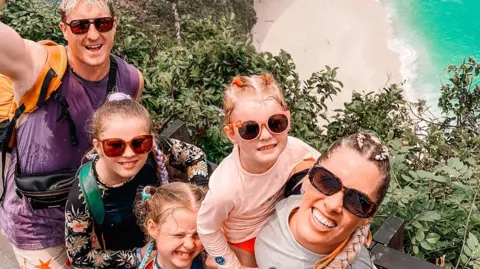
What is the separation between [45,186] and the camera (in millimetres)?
3164

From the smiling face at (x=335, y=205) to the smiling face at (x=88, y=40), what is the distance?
146cm

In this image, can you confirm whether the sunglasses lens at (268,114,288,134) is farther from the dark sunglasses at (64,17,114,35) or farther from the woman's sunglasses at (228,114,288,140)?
the dark sunglasses at (64,17,114,35)

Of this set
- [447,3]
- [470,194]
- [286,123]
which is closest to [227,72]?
[470,194]

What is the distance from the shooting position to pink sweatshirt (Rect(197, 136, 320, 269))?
8.75 ft

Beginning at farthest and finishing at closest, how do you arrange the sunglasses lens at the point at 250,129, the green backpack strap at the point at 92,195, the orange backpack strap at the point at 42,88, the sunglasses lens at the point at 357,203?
the orange backpack strap at the point at 42,88 < the green backpack strap at the point at 92,195 < the sunglasses lens at the point at 250,129 < the sunglasses lens at the point at 357,203

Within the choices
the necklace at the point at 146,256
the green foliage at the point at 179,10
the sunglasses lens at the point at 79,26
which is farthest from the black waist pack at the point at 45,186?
the green foliage at the point at 179,10

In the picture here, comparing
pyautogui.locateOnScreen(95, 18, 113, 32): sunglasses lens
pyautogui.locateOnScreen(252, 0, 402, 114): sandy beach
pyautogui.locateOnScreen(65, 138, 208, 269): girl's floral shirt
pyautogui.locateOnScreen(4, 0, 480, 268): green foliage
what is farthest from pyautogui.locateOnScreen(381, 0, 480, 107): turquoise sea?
pyautogui.locateOnScreen(95, 18, 113, 32): sunglasses lens

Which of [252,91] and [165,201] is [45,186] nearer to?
[165,201]

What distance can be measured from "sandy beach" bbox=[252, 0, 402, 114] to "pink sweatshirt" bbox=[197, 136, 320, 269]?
12.4m

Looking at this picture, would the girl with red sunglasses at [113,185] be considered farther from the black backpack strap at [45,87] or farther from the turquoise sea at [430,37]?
the turquoise sea at [430,37]

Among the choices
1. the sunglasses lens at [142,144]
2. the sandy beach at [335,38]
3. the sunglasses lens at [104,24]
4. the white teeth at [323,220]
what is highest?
the sandy beach at [335,38]

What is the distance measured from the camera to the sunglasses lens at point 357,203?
2.18 metres

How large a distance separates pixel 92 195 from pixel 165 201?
37 cm

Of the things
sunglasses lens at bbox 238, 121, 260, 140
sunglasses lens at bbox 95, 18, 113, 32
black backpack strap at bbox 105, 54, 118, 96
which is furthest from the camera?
black backpack strap at bbox 105, 54, 118, 96
